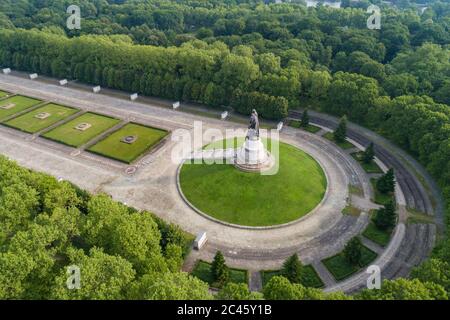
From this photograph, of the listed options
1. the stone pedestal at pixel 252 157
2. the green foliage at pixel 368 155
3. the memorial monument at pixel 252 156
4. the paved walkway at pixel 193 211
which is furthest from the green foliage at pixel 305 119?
the stone pedestal at pixel 252 157

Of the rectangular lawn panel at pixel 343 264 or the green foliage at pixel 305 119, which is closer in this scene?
the rectangular lawn panel at pixel 343 264

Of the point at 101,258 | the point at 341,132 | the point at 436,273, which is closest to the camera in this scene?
the point at 436,273

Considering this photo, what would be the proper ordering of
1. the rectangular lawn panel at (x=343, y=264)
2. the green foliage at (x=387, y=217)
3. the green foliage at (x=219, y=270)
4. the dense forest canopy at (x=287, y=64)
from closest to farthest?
the green foliage at (x=219, y=270), the rectangular lawn panel at (x=343, y=264), the green foliage at (x=387, y=217), the dense forest canopy at (x=287, y=64)

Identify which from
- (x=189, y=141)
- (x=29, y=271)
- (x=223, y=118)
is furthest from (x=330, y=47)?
(x=29, y=271)

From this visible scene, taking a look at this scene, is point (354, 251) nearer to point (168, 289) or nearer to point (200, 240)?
point (200, 240)

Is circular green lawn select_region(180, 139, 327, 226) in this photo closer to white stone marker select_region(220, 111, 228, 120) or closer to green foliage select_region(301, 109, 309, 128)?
green foliage select_region(301, 109, 309, 128)

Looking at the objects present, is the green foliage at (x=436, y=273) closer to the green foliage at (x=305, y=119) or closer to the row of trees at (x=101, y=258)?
the row of trees at (x=101, y=258)

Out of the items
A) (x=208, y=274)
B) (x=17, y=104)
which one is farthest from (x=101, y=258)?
(x=17, y=104)
